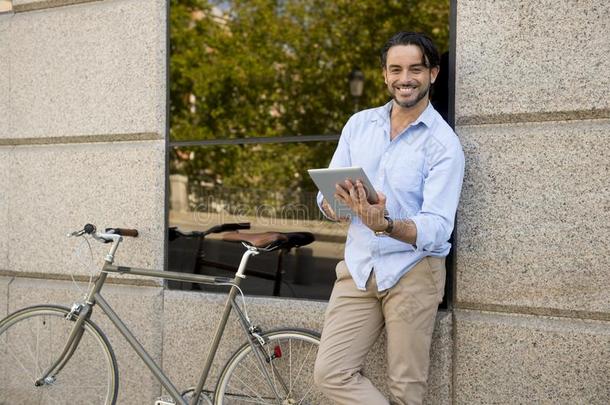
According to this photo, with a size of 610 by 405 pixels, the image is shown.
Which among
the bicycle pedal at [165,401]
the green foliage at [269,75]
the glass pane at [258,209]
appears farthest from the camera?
the green foliage at [269,75]

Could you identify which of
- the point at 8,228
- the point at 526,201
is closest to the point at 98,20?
the point at 8,228

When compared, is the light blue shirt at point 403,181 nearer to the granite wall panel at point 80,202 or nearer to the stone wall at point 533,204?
the stone wall at point 533,204

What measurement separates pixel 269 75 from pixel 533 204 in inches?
310

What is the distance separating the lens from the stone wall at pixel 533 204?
11.3ft

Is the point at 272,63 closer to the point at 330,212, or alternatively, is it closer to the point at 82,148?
the point at 82,148

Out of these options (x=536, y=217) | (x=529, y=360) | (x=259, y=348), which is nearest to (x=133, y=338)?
(x=259, y=348)

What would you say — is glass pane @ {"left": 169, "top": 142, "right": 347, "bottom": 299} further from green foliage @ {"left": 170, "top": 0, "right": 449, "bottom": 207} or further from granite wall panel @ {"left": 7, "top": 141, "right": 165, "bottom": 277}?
granite wall panel @ {"left": 7, "top": 141, "right": 165, "bottom": 277}

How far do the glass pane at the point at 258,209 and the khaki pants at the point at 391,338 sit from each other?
41.7 inches

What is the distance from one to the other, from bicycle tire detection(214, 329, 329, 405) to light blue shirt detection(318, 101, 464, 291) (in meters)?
0.68

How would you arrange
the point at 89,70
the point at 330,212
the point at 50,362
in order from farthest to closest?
the point at 89,70 → the point at 50,362 → the point at 330,212

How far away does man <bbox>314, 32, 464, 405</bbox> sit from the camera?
320cm

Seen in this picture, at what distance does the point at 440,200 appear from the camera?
3061mm

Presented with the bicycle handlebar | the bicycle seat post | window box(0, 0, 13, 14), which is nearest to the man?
the bicycle seat post

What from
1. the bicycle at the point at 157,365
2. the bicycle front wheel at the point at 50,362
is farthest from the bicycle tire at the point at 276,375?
the bicycle front wheel at the point at 50,362
